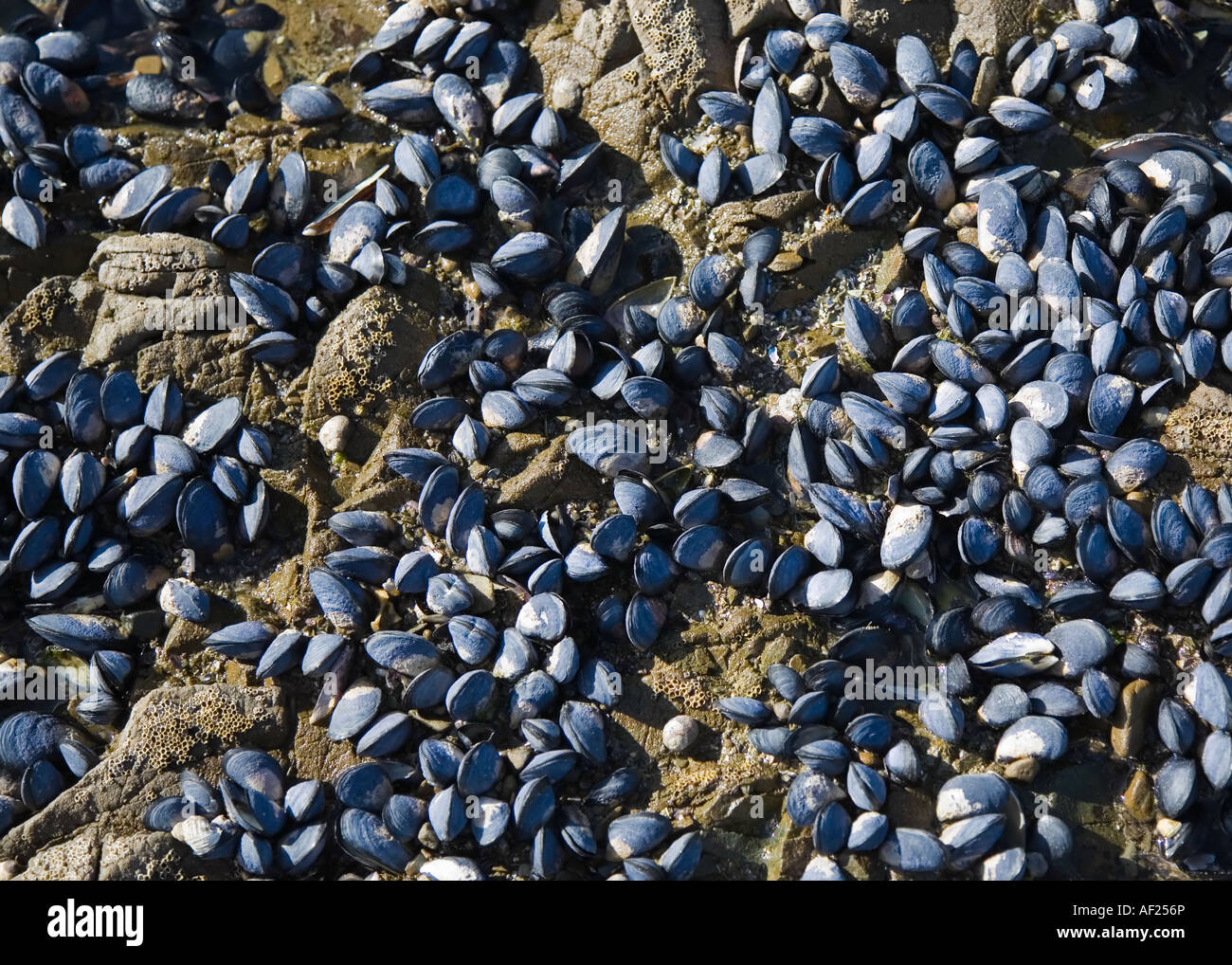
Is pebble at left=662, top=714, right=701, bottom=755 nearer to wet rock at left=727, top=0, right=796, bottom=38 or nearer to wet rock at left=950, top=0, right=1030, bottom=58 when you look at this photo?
wet rock at left=727, top=0, right=796, bottom=38

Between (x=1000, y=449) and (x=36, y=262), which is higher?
(x=36, y=262)

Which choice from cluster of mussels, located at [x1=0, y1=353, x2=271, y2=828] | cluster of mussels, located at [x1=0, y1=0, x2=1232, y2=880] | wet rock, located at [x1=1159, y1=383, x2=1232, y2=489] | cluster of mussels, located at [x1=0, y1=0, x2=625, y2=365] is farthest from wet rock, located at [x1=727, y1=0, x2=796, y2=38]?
cluster of mussels, located at [x1=0, y1=353, x2=271, y2=828]

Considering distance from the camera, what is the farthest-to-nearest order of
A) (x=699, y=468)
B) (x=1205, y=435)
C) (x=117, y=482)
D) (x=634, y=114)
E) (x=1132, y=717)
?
(x=634, y=114), (x=117, y=482), (x=699, y=468), (x=1205, y=435), (x=1132, y=717)

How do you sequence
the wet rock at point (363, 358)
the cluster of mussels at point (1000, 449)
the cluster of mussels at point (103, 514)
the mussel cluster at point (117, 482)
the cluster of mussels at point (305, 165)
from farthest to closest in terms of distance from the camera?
the cluster of mussels at point (305, 165) < the wet rock at point (363, 358) < the mussel cluster at point (117, 482) < the cluster of mussels at point (103, 514) < the cluster of mussels at point (1000, 449)

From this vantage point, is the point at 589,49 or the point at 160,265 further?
the point at 589,49

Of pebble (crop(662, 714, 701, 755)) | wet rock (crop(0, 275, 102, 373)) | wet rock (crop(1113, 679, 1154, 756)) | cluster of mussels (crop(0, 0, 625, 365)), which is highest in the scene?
cluster of mussels (crop(0, 0, 625, 365))

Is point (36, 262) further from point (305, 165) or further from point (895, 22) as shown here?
point (895, 22)

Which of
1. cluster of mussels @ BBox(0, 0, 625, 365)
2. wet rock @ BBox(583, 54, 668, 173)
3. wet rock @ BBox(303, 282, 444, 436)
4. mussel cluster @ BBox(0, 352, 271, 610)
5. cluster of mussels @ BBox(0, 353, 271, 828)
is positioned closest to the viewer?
cluster of mussels @ BBox(0, 353, 271, 828)

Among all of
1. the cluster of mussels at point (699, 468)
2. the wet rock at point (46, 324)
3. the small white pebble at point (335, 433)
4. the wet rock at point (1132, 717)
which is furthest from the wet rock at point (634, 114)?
the wet rock at point (1132, 717)

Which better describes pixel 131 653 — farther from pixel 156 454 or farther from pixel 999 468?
pixel 999 468

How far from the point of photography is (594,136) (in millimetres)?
4723

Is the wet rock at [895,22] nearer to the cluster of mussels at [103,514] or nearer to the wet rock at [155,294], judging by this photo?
the wet rock at [155,294]

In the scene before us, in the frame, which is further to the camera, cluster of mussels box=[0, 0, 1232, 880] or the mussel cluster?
the mussel cluster

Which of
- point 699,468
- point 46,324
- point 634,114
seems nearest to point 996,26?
point 634,114
